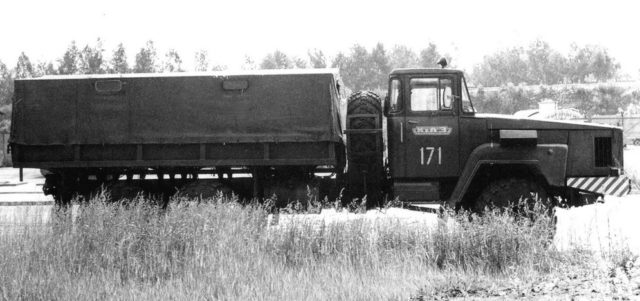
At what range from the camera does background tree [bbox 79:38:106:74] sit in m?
59.9

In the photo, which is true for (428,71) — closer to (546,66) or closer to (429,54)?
(429,54)

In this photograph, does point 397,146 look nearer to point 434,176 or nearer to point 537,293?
point 434,176

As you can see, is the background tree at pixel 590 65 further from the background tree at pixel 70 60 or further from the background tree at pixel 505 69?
the background tree at pixel 70 60

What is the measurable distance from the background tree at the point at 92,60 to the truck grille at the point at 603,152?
173ft

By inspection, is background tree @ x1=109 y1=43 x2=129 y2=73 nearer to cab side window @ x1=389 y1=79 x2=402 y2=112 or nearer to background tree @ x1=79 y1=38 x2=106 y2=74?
background tree @ x1=79 y1=38 x2=106 y2=74

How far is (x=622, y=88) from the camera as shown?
8769cm

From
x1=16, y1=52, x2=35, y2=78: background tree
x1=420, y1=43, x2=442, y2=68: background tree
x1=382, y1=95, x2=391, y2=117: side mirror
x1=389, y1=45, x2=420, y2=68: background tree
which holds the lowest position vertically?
x1=382, y1=95, x2=391, y2=117: side mirror

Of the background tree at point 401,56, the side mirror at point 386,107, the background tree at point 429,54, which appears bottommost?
the side mirror at point 386,107

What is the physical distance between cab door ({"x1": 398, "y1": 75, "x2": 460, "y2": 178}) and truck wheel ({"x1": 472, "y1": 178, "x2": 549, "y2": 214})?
707mm

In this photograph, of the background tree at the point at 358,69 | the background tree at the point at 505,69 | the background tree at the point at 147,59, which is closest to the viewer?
the background tree at the point at 147,59

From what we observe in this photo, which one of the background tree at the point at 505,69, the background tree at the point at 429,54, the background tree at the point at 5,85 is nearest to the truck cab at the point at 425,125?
the background tree at the point at 5,85

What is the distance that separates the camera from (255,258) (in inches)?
328

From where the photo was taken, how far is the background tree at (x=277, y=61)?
344ft

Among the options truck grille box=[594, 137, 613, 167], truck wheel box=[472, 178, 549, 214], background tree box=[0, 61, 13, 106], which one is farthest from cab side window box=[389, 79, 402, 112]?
background tree box=[0, 61, 13, 106]
